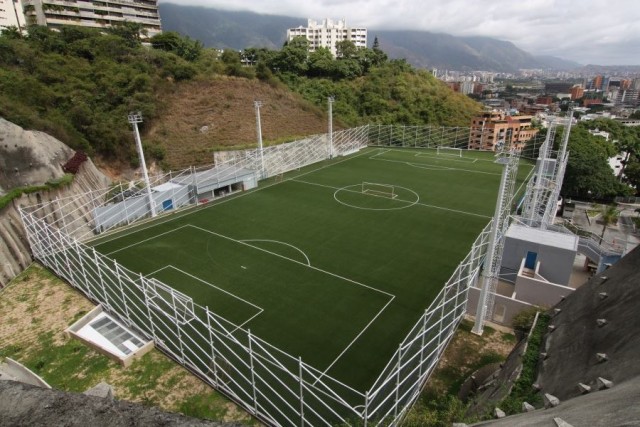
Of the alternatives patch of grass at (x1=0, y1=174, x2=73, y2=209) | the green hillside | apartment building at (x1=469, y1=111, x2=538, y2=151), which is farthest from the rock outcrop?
apartment building at (x1=469, y1=111, x2=538, y2=151)

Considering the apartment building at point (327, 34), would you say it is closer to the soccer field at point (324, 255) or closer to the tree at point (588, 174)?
the tree at point (588, 174)

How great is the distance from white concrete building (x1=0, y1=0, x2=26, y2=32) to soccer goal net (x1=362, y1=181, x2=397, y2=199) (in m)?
65.6

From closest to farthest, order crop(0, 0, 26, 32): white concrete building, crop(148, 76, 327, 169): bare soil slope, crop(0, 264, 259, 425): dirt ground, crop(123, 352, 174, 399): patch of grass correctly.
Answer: crop(0, 264, 259, 425): dirt ground
crop(123, 352, 174, 399): patch of grass
crop(148, 76, 327, 169): bare soil slope
crop(0, 0, 26, 32): white concrete building

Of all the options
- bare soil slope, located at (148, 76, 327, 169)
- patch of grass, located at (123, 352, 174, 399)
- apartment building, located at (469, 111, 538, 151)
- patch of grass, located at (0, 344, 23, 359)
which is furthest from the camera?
apartment building, located at (469, 111, 538, 151)

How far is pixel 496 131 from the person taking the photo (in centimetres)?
5909

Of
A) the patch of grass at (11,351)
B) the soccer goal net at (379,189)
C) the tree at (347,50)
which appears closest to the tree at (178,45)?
the tree at (347,50)

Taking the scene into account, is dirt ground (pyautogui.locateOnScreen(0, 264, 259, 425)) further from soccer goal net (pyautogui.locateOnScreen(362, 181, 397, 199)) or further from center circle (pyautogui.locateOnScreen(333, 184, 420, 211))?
soccer goal net (pyautogui.locateOnScreen(362, 181, 397, 199))

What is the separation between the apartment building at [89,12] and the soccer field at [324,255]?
5957 cm

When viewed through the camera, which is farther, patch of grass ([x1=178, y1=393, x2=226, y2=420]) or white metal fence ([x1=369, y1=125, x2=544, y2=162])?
white metal fence ([x1=369, y1=125, x2=544, y2=162])

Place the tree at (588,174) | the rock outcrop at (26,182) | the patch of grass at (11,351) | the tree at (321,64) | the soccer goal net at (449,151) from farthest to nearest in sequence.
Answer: the tree at (321,64) < the soccer goal net at (449,151) < the tree at (588,174) < the rock outcrop at (26,182) < the patch of grass at (11,351)

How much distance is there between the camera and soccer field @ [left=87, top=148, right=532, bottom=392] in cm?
1477

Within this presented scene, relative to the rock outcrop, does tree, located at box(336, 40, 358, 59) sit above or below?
above

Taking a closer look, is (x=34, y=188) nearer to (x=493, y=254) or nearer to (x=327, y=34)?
(x=493, y=254)

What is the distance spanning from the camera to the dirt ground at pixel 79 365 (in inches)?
462
